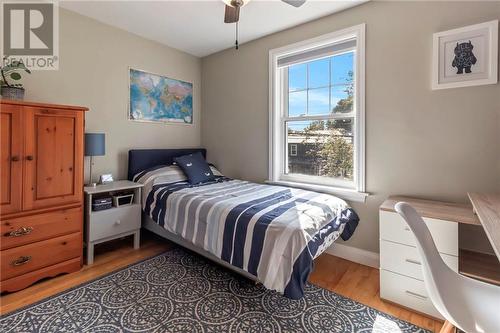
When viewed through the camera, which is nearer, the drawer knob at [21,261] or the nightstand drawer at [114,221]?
the drawer knob at [21,261]

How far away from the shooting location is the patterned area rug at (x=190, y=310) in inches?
63.5

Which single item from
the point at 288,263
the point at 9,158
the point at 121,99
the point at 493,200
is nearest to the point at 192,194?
the point at 288,263

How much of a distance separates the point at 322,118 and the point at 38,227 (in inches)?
114

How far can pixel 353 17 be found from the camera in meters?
2.50

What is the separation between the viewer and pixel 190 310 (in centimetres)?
177

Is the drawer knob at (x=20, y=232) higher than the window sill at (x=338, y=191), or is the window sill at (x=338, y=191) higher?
the window sill at (x=338, y=191)

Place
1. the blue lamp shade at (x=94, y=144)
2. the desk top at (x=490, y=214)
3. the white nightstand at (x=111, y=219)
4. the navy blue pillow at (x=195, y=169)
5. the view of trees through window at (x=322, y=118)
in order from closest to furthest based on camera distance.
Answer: the desk top at (x=490, y=214)
the white nightstand at (x=111, y=219)
the blue lamp shade at (x=94, y=144)
the view of trees through window at (x=322, y=118)
the navy blue pillow at (x=195, y=169)

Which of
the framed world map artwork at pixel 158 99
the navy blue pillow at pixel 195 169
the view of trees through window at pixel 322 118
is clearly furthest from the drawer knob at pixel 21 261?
the view of trees through window at pixel 322 118

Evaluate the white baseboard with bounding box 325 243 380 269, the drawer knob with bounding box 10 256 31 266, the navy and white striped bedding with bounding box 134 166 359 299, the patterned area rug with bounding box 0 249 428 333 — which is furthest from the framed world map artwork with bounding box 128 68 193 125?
the white baseboard with bounding box 325 243 380 269

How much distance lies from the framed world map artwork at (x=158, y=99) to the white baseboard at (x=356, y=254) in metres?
2.74

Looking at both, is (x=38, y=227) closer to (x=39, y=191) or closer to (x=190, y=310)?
(x=39, y=191)

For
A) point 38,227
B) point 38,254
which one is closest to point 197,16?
point 38,227

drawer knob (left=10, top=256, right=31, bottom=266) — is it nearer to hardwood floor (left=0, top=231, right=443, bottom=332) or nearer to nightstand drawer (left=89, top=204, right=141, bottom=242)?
hardwood floor (left=0, top=231, right=443, bottom=332)

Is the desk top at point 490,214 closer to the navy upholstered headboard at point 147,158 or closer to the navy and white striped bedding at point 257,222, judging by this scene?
the navy and white striped bedding at point 257,222
